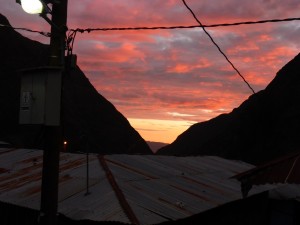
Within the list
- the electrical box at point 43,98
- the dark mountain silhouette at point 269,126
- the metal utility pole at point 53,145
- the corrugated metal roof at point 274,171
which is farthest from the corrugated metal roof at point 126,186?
the dark mountain silhouette at point 269,126

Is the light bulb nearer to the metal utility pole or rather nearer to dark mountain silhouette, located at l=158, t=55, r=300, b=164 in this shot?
the metal utility pole

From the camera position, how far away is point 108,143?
130 m

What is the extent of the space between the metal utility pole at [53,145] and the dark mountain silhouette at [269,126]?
3340 inches

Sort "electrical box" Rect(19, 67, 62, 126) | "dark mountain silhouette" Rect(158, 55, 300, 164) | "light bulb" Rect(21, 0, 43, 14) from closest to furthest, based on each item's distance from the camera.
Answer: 1. "light bulb" Rect(21, 0, 43, 14)
2. "electrical box" Rect(19, 67, 62, 126)
3. "dark mountain silhouette" Rect(158, 55, 300, 164)

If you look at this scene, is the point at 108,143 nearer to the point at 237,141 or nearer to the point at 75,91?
the point at 75,91

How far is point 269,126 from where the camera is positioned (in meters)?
104

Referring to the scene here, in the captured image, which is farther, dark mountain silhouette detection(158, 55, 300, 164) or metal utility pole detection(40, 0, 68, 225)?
dark mountain silhouette detection(158, 55, 300, 164)

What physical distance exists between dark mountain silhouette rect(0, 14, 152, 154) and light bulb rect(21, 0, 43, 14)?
94.8 meters

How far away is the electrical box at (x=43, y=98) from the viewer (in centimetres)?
761

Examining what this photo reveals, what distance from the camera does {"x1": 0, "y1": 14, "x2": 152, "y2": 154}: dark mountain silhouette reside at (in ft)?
349

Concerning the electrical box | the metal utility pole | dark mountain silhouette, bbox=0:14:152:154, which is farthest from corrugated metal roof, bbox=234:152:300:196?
dark mountain silhouette, bbox=0:14:152:154

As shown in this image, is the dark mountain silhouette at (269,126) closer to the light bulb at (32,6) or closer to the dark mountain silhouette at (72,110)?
the dark mountain silhouette at (72,110)

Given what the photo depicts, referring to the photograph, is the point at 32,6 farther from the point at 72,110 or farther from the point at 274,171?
the point at 72,110

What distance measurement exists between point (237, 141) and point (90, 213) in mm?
102829
